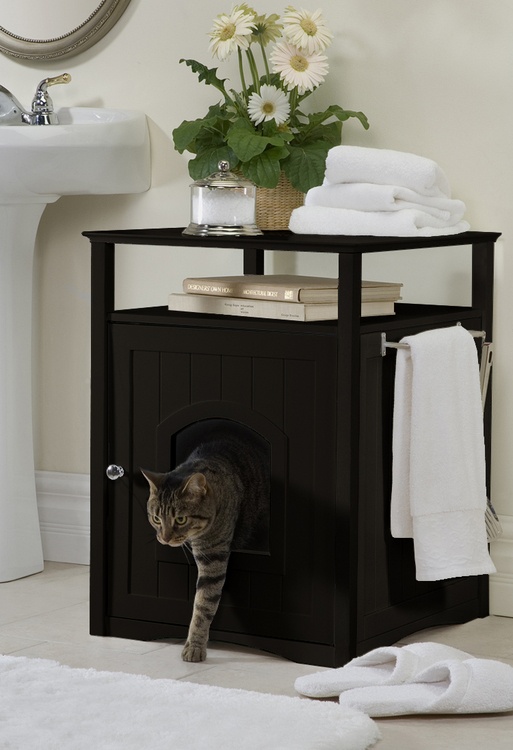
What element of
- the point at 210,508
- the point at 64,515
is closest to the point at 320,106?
the point at 210,508

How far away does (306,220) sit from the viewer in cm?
226

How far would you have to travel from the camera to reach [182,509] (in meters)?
2.03

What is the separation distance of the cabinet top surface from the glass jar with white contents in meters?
0.04

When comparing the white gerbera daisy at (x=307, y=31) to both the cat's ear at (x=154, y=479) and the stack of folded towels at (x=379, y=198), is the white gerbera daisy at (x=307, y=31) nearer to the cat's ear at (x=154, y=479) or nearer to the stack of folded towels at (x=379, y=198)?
the stack of folded towels at (x=379, y=198)

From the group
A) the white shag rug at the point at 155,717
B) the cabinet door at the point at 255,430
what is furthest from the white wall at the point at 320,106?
the white shag rug at the point at 155,717

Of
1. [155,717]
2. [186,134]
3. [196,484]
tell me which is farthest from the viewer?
[186,134]

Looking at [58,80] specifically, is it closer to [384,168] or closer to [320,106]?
[320,106]

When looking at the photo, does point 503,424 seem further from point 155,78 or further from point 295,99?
point 155,78

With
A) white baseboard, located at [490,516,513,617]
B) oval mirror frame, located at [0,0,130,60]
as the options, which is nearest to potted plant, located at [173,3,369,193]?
oval mirror frame, located at [0,0,130,60]

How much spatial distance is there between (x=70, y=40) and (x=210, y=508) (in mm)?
1216

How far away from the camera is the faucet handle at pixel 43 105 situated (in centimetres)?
265

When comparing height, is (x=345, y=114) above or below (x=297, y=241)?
above

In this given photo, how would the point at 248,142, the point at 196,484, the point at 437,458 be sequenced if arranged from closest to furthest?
the point at 196,484, the point at 437,458, the point at 248,142

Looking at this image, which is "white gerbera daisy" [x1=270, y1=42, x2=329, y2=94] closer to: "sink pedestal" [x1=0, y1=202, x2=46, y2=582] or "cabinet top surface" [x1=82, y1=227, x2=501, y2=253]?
"cabinet top surface" [x1=82, y1=227, x2=501, y2=253]
